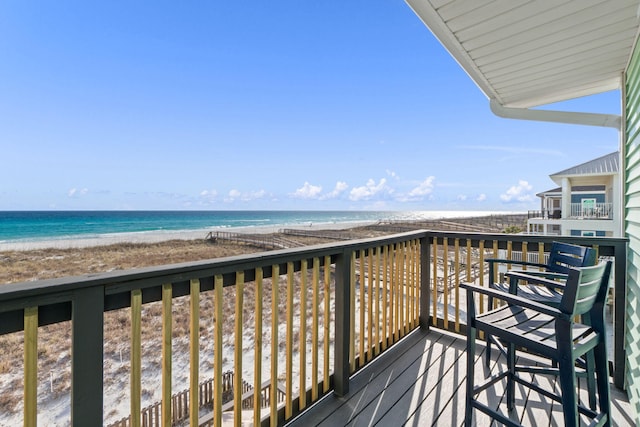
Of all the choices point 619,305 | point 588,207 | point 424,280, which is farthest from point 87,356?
point 588,207

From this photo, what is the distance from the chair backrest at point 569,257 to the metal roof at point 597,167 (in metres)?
10.3

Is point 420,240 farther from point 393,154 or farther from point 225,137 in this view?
point 393,154

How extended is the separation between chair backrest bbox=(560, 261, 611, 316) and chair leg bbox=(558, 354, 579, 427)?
190 millimetres

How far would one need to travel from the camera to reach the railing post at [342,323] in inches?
73.5

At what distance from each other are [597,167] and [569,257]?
11.1 m

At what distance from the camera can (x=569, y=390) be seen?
1.14 metres

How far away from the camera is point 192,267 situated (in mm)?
1155

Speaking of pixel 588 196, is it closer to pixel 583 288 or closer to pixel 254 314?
pixel 583 288

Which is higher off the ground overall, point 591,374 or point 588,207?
point 588,207

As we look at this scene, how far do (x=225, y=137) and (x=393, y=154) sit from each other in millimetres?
24437

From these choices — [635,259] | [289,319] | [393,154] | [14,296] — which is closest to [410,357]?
[289,319]

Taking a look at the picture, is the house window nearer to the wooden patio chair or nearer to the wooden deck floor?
the wooden deck floor

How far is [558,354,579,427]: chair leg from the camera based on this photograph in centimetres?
113

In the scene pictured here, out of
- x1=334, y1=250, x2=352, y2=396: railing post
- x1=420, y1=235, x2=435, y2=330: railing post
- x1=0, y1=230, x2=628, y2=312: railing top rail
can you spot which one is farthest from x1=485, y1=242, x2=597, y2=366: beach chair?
x1=334, y1=250, x2=352, y2=396: railing post
